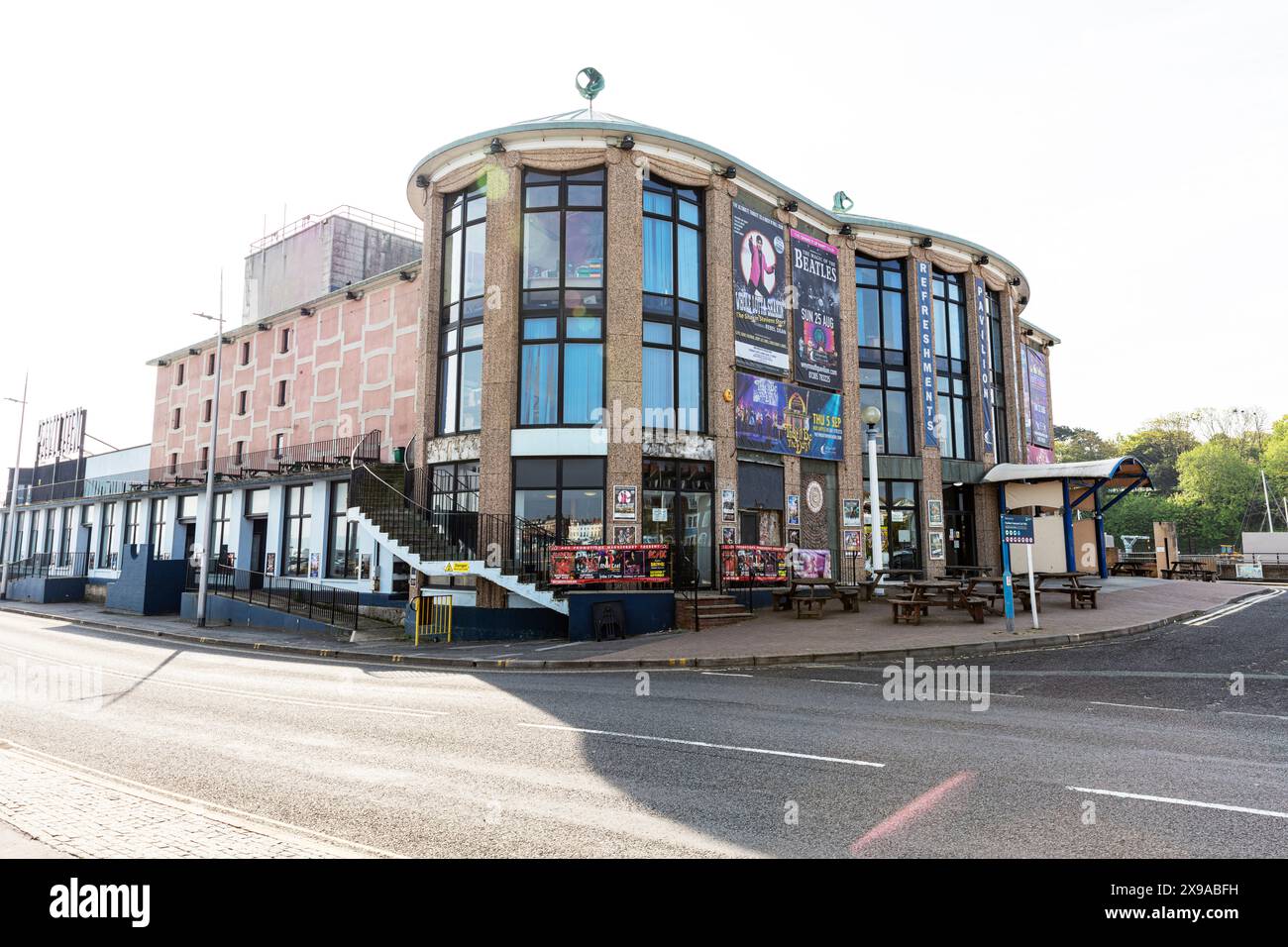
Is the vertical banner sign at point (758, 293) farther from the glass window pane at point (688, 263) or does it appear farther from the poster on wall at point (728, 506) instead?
the poster on wall at point (728, 506)

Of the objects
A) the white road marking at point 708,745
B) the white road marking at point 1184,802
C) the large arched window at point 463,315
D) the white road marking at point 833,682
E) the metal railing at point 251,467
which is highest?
the large arched window at point 463,315

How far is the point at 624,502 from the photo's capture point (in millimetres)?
20250

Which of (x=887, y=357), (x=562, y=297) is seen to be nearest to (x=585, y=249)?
(x=562, y=297)

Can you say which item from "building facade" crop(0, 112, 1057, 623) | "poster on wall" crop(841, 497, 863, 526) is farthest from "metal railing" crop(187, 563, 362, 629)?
"poster on wall" crop(841, 497, 863, 526)

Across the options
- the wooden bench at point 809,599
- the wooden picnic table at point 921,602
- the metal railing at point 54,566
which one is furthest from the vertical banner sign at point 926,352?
the metal railing at point 54,566

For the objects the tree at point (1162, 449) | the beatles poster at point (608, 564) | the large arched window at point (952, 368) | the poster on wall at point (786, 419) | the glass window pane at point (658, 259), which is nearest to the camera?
the beatles poster at point (608, 564)

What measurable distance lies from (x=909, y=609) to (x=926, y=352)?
1445cm

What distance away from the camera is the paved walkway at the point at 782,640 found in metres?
14.1

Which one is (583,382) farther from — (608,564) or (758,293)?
(758,293)

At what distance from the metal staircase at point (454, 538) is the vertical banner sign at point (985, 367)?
20384 millimetres

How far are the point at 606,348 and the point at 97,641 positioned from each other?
53.6 feet

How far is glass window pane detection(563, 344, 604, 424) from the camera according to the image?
821 inches

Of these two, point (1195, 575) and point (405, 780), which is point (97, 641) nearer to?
point (405, 780)

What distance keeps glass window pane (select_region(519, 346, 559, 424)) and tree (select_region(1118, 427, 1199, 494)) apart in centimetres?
7786
